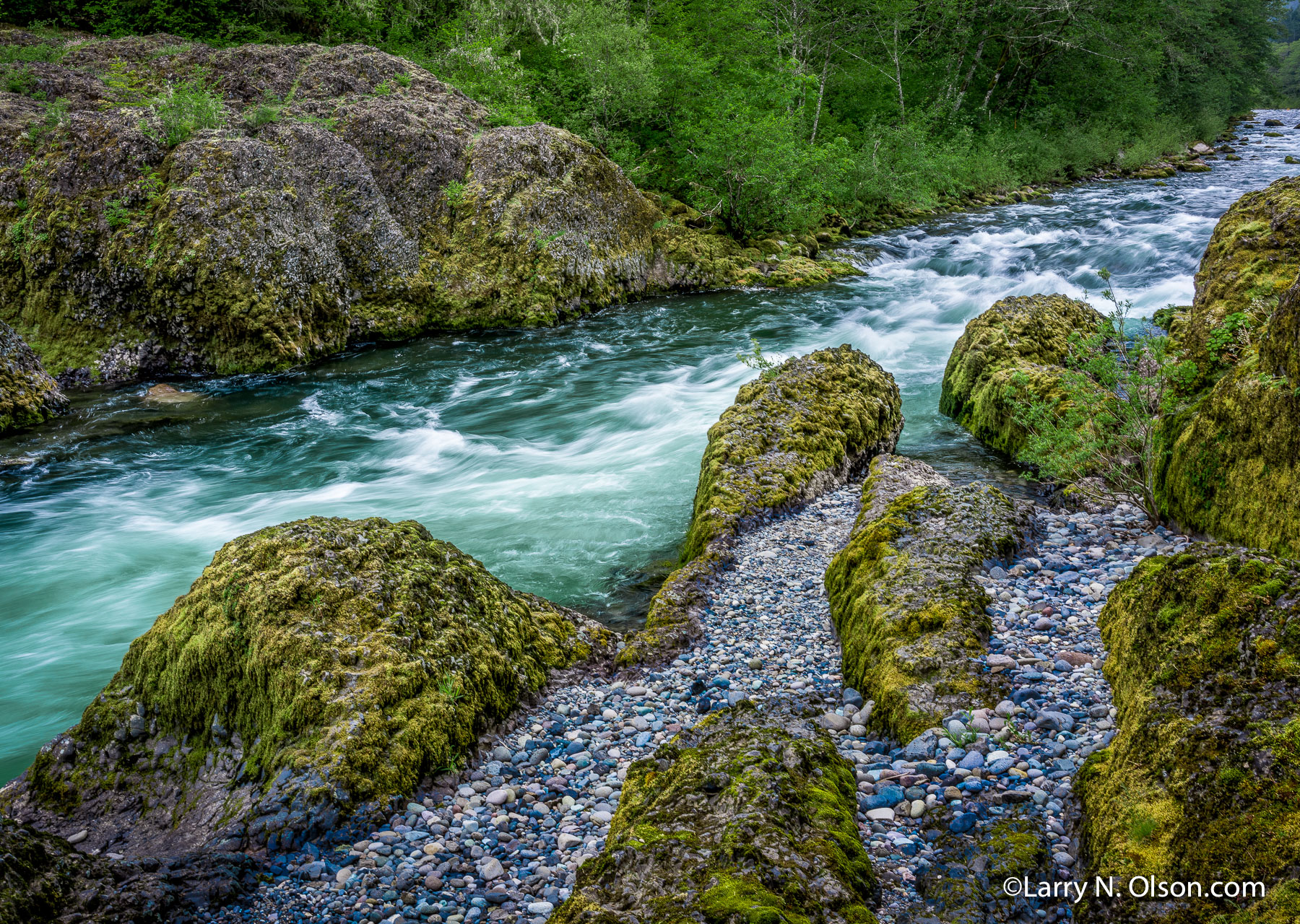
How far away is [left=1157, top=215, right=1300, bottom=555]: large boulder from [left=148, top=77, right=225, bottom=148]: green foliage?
16148 mm

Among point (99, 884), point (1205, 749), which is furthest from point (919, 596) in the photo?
point (99, 884)

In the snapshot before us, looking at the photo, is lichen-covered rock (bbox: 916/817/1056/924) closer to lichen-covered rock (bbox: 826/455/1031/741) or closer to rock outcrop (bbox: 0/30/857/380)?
lichen-covered rock (bbox: 826/455/1031/741)

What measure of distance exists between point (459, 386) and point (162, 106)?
8.06 m

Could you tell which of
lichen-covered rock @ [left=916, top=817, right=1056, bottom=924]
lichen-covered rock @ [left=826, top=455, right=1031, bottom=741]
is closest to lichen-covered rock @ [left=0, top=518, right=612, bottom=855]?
lichen-covered rock @ [left=826, top=455, right=1031, bottom=741]

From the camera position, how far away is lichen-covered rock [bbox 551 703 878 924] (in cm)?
241

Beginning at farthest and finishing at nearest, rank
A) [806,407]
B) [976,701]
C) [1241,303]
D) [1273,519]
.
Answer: [806,407] < [1241,303] < [1273,519] < [976,701]

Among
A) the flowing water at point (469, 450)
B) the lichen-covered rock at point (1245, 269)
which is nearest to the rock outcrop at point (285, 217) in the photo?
the flowing water at point (469, 450)

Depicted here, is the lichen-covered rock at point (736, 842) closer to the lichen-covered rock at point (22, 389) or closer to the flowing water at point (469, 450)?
the flowing water at point (469, 450)

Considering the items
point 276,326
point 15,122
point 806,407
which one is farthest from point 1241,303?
point 15,122

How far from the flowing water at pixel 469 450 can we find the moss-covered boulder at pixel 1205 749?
393 cm

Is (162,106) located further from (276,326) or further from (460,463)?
(460,463)

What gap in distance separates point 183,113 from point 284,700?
14.7 meters

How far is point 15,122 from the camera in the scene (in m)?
13.7

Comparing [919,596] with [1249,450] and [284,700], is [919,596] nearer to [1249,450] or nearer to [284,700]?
[1249,450]
